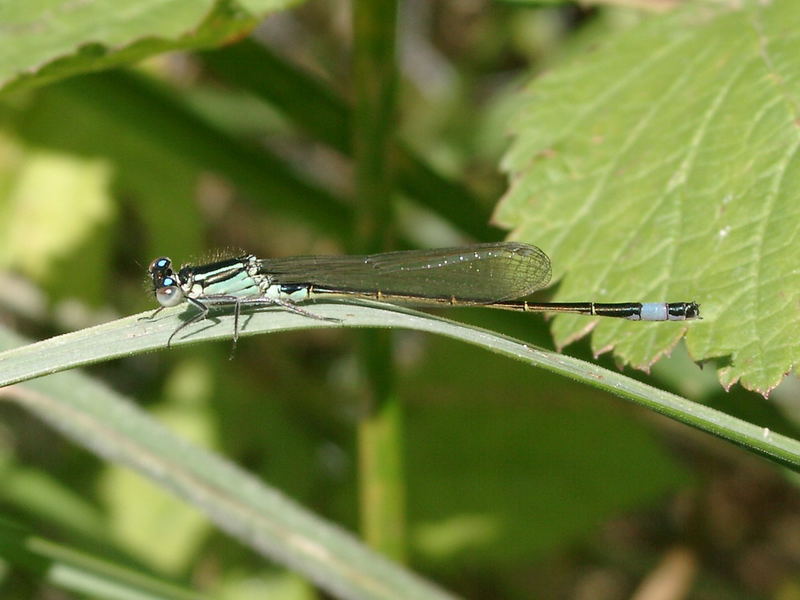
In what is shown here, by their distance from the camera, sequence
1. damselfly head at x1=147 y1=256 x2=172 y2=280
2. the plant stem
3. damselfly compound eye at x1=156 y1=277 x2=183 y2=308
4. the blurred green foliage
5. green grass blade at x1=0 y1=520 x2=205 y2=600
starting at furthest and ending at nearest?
the blurred green foliage → damselfly head at x1=147 y1=256 x2=172 y2=280 → damselfly compound eye at x1=156 y1=277 x2=183 y2=308 → the plant stem → green grass blade at x1=0 y1=520 x2=205 y2=600

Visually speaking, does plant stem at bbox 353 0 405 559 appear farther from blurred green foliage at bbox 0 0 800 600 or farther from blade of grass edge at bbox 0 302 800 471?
blade of grass edge at bbox 0 302 800 471

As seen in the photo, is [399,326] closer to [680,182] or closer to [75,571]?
[680,182]

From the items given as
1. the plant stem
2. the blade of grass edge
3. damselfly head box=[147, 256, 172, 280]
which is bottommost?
the blade of grass edge

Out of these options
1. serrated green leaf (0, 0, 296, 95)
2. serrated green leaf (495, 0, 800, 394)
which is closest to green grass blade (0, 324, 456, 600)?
serrated green leaf (0, 0, 296, 95)

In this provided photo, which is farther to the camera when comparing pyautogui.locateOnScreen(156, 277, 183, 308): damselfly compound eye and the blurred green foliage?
the blurred green foliage

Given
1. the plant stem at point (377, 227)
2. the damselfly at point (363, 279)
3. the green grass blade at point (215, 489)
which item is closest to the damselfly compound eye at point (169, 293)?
the damselfly at point (363, 279)
